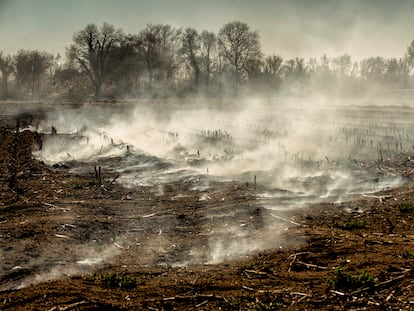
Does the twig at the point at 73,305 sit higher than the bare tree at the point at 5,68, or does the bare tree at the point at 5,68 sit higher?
the bare tree at the point at 5,68

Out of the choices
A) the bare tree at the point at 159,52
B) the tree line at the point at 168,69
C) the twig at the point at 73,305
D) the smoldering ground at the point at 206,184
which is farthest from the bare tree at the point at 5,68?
the twig at the point at 73,305

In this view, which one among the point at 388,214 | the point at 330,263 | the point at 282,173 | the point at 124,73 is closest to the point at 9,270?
the point at 330,263

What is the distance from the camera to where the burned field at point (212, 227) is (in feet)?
22.9

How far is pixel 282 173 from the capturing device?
16.4 m

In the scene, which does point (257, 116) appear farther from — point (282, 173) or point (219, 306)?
point (219, 306)

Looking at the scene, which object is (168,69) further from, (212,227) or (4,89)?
(212,227)

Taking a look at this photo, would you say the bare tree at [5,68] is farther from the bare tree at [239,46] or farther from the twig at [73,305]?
the twig at [73,305]

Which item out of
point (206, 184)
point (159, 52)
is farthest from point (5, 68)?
point (206, 184)

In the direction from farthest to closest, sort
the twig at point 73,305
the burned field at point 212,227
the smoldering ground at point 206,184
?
the smoldering ground at point 206,184 → the burned field at point 212,227 → the twig at point 73,305

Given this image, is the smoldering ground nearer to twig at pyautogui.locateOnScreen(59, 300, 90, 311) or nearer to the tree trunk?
twig at pyautogui.locateOnScreen(59, 300, 90, 311)

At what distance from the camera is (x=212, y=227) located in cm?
1108

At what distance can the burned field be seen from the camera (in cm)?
697

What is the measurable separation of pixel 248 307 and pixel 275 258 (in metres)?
2.39

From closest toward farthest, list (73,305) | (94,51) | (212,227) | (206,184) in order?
(73,305), (212,227), (206,184), (94,51)
